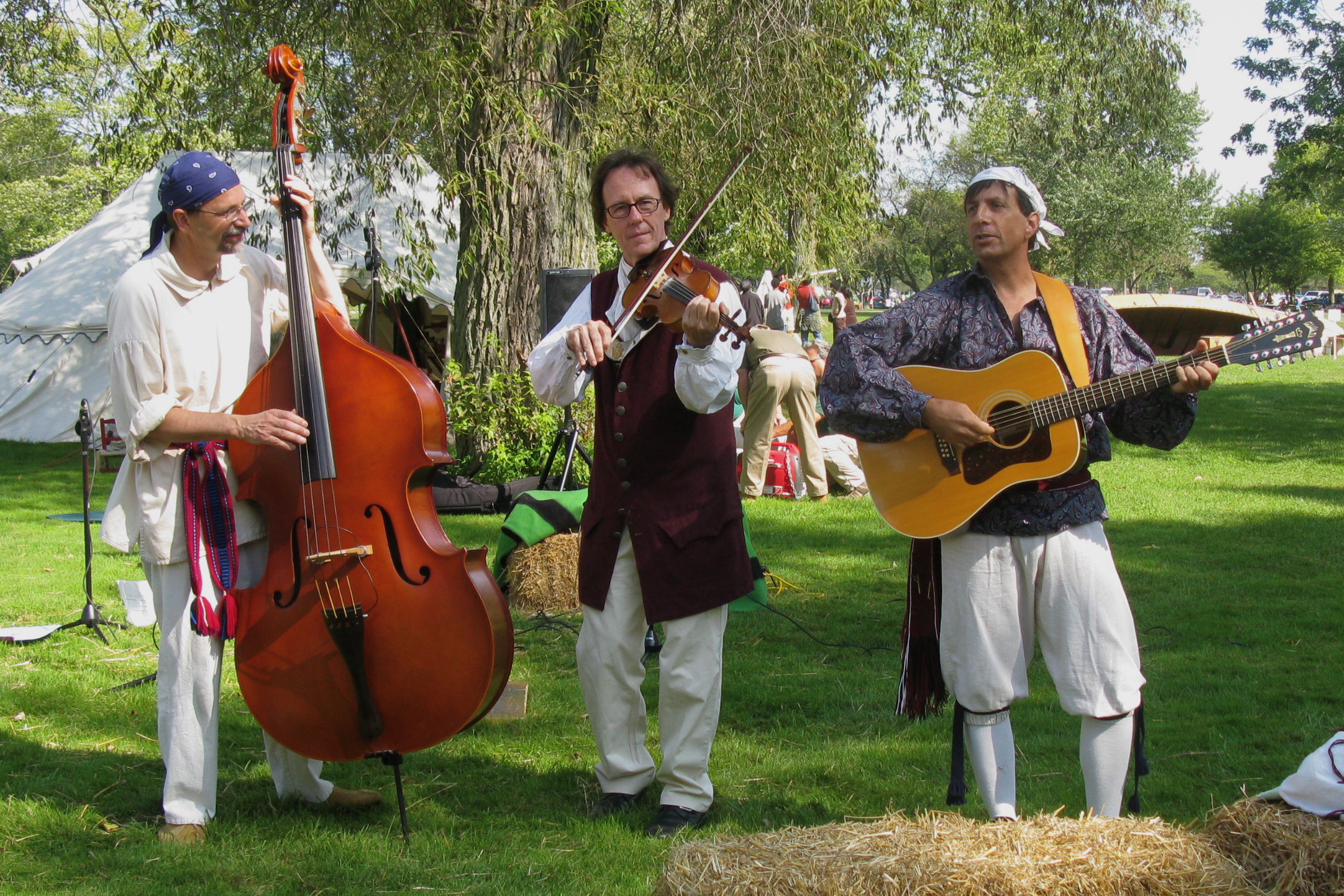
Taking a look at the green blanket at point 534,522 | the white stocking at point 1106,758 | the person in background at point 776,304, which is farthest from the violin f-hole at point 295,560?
the person in background at point 776,304

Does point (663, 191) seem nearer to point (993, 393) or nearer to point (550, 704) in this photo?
point (993, 393)

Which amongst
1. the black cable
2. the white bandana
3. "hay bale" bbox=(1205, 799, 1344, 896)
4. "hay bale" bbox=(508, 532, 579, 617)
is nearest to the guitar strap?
the white bandana

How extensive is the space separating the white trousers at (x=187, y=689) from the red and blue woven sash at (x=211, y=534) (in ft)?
0.11

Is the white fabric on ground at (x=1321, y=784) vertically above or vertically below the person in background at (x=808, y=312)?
below

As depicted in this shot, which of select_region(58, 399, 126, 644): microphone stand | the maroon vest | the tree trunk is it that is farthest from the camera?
the tree trunk

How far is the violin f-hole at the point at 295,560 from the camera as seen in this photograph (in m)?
3.11

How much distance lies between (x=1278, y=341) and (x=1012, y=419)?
0.69 meters

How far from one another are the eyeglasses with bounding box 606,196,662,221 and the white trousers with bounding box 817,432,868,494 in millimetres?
5994

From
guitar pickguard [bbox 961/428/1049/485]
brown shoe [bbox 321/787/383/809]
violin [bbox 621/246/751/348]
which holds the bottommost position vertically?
brown shoe [bbox 321/787/383/809]

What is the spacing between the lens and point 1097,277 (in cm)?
4341

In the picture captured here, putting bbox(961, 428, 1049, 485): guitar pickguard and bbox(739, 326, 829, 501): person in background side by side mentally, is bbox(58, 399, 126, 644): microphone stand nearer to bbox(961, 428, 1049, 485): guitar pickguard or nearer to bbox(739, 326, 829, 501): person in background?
bbox(961, 428, 1049, 485): guitar pickguard

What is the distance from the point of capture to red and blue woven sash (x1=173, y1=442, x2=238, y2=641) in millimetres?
3145

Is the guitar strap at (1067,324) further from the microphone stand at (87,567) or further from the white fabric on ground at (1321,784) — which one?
the microphone stand at (87,567)

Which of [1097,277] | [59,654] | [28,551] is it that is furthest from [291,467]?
[1097,277]
